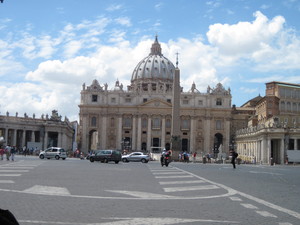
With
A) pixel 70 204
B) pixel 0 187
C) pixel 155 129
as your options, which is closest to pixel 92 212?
pixel 70 204

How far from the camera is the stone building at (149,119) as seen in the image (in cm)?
11088

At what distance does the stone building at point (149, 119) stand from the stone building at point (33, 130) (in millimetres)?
14704

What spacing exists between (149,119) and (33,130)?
31547 mm

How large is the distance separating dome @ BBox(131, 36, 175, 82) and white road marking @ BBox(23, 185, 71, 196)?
128m

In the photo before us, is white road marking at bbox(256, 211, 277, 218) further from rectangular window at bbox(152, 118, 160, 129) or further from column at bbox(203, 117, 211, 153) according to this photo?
rectangular window at bbox(152, 118, 160, 129)

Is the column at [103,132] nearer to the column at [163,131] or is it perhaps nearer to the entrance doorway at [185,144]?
the column at [163,131]

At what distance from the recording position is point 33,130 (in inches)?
3533

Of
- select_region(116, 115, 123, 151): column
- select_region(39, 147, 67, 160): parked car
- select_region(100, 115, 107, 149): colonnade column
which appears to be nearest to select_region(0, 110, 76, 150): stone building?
select_region(100, 115, 107, 149): colonnade column

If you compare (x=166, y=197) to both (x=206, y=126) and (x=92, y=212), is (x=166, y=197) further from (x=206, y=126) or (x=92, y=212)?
(x=206, y=126)

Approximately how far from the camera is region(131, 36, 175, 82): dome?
469 ft

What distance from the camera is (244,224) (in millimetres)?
8328

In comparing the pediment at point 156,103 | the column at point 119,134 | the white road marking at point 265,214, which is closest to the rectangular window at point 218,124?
the pediment at point 156,103

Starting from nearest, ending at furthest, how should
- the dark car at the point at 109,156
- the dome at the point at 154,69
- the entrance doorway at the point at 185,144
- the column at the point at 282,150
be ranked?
the dark car at the point at 109,156 → the column at the point at 282,150 → the entrance doorway at the point at 185,144 → the dome at the point at 154,69

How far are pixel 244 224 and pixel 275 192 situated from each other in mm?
6974
